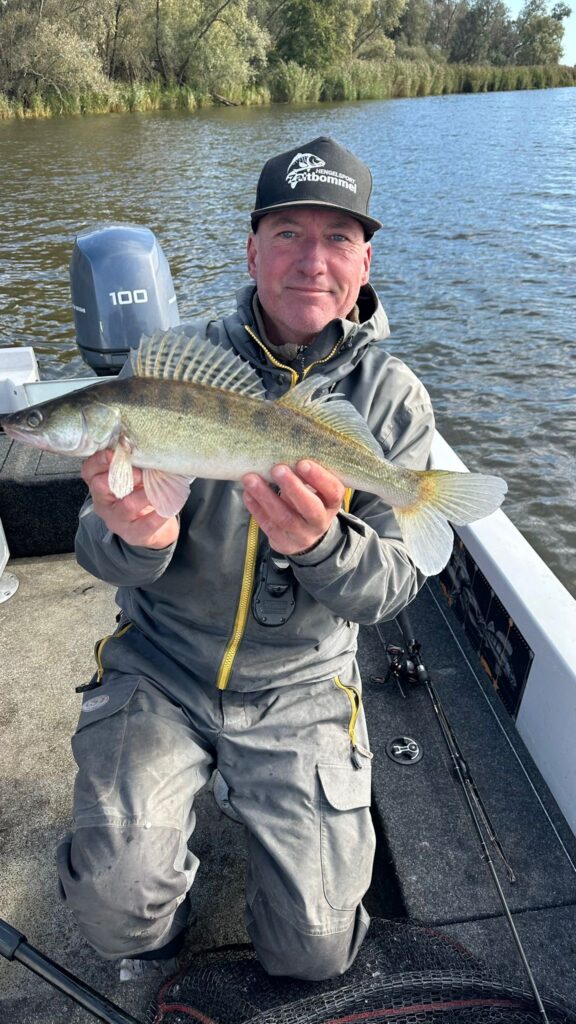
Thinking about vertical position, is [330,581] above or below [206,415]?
below

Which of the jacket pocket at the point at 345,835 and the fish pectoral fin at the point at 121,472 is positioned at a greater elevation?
the fish pectoral fin at the point at 121,472

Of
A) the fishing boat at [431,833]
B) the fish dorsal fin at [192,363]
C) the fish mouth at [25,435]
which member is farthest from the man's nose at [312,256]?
the fishing boat at [431,833]

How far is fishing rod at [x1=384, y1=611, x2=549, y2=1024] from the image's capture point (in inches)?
88.1

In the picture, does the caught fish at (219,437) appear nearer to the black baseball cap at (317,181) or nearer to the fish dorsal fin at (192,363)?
the fish dorsal fin at (192,363)

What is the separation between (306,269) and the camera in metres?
2.58

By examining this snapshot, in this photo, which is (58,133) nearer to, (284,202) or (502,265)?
(502,265)

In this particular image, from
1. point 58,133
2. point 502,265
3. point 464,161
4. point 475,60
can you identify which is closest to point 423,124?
point 464,161

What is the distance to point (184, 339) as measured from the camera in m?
2.29

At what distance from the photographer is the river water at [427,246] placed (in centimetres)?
821

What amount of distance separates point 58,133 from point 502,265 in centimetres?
2076

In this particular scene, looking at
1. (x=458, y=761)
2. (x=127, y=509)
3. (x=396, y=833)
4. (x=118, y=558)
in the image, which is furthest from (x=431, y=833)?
(x=127, y=509)

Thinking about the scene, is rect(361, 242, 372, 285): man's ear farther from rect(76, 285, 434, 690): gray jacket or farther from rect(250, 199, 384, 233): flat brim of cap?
rect(76, 285, 434, 690): gray jacket

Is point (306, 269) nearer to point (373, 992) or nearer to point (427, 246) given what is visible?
point (373, 992)

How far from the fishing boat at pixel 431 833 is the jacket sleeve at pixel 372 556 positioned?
2.29 ft
